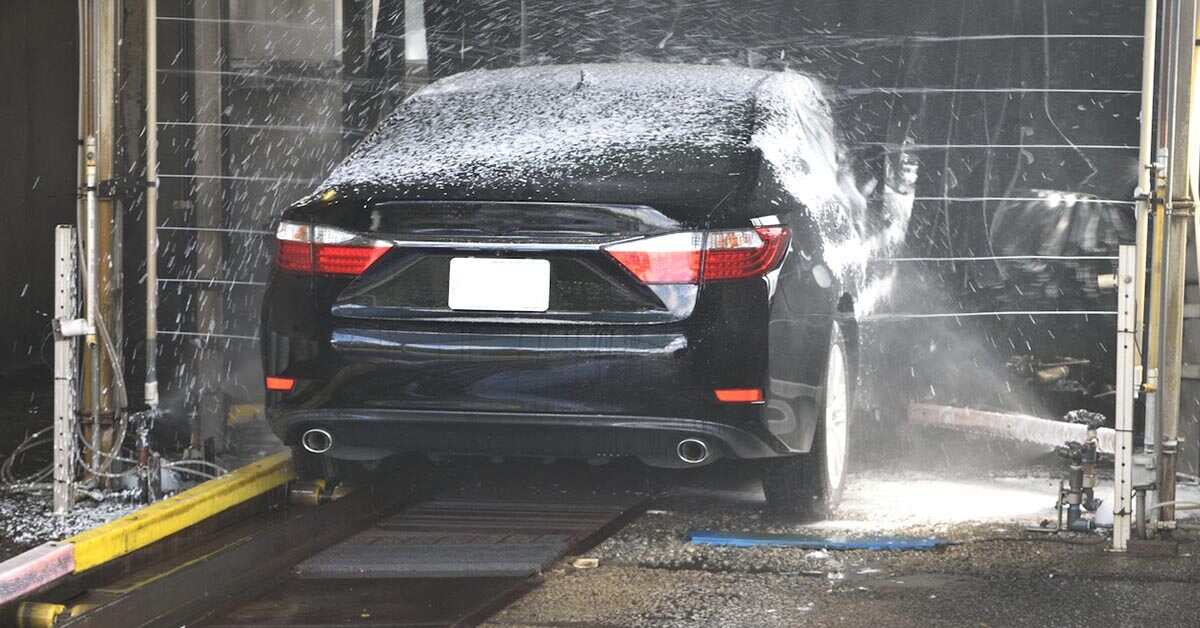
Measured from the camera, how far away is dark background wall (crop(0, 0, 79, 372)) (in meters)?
10.5

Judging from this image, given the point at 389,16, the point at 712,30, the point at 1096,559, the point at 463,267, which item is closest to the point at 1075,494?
the point at 1096,559

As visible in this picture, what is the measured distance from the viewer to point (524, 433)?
5.49 meters

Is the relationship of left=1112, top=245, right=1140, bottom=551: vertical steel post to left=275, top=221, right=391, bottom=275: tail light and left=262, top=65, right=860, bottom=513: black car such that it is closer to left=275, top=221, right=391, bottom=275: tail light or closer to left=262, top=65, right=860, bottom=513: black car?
left=262, top=65, right=860, bottom=513: black car

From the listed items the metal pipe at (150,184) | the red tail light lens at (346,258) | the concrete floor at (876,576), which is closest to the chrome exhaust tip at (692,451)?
the concrete floor at (876,576)

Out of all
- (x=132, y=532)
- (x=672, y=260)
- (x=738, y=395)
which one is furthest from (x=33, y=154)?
(x=738, y=395)

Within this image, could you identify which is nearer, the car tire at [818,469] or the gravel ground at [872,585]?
the gravel ground at [872,585]

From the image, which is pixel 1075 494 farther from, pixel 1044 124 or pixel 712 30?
pixel 712 30

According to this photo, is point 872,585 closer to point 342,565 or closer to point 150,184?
point 342,565

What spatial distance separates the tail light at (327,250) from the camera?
Answer: 5508 mm

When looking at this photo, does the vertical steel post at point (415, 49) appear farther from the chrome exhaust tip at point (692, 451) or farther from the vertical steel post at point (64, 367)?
the chrome exhaust tip at point (692, 451)

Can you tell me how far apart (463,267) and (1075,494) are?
2140mm

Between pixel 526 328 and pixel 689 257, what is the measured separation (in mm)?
550

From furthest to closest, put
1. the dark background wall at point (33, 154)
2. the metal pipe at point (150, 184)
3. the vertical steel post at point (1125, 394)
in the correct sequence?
the dark background wall at point (33, 154) < the metal pipe at point (150, 184) < the vertical steel post at point (1125, 394)

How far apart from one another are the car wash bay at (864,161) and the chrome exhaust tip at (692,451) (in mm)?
318
